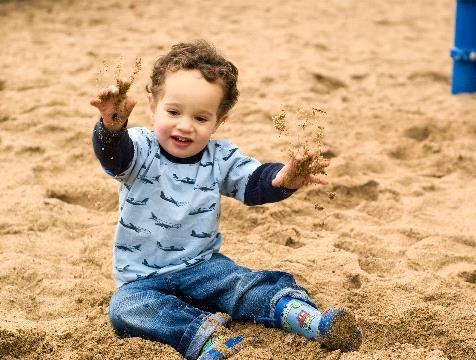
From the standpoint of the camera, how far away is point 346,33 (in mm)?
6227

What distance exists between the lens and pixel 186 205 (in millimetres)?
2221

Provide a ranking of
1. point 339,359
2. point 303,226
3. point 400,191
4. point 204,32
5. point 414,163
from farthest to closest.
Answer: point 204,32, point 414,163, point 400,191, point 303,226, point 339,359

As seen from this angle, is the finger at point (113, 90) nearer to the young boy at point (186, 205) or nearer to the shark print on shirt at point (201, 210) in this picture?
the young boy at point (186, 205)

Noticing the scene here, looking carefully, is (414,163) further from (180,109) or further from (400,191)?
(180,109)

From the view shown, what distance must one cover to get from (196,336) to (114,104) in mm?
675

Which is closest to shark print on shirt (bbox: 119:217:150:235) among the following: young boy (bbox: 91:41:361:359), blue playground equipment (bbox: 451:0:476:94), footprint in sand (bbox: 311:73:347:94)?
young boy (bbox: 91:41:361:359)

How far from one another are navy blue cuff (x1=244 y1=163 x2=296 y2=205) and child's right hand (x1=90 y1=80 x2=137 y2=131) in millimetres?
462

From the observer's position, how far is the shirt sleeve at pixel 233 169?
7.52 ft

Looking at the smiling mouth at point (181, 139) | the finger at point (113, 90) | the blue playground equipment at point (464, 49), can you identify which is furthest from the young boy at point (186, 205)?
the blue playground equipment at point (464, 49)

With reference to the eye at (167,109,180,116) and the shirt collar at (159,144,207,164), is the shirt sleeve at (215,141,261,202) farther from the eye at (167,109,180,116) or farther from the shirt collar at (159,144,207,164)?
the eye at (167,109,180,116)

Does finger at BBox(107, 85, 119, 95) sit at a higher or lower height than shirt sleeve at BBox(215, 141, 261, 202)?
higher

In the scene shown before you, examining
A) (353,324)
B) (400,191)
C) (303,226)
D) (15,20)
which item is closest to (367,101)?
(400,191)

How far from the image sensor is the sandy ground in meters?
2.14

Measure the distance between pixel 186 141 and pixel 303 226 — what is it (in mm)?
895
